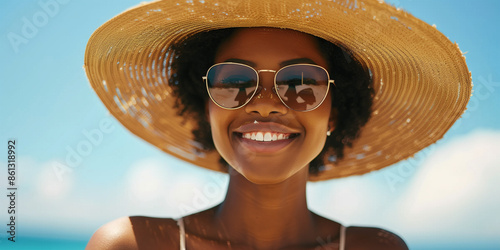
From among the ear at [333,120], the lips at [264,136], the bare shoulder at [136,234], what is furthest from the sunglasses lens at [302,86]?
the bare shoulder at [136,234]

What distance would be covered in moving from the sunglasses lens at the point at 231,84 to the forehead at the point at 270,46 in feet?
0.27

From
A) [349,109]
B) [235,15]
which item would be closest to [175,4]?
[235,15]

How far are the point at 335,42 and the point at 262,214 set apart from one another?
0.98m

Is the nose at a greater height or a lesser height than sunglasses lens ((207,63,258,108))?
lesser

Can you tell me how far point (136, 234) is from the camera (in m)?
2.75

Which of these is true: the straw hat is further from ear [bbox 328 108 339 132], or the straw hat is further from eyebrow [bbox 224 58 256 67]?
ear [bbox 328 108 339 132]

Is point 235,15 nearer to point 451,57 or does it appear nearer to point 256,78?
point 256,78

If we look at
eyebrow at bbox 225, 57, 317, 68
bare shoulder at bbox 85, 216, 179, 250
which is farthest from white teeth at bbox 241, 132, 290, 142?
bare shoulder at bbox 85, 216, 179, 250

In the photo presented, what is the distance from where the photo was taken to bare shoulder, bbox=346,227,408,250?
2994mm

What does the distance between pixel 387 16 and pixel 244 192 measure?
1163 mm

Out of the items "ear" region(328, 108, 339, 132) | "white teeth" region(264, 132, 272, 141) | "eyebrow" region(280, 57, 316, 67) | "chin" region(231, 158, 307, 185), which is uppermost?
"eyebrow" region(280, 57, 316, 67)

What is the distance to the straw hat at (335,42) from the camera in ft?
8.54

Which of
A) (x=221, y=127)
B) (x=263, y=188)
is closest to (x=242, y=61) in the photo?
(x=221, y=127)

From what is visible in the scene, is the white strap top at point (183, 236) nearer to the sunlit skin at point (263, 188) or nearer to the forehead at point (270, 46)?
the sunlit skin at point (263, 188)
